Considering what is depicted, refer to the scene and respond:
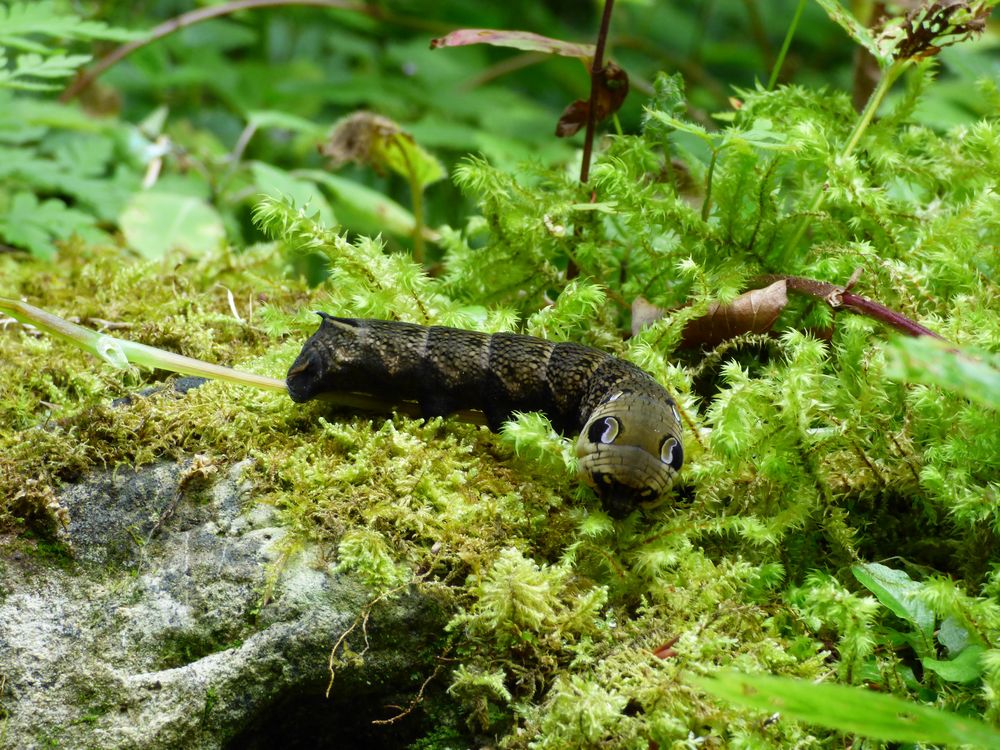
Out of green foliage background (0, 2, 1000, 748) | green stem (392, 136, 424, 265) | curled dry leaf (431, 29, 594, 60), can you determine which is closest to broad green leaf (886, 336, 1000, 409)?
green foliage background (0, 2, 1000, 748)

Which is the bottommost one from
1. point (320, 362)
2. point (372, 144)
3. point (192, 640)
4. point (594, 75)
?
point (192, 640)

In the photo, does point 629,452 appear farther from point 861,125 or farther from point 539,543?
point 861,125

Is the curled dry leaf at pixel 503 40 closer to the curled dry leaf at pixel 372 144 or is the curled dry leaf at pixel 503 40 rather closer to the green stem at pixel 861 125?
the curled dry leaf at pixel 372 144

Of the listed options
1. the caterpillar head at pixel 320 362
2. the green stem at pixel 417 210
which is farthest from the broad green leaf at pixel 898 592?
the green stem at pixel 417 210

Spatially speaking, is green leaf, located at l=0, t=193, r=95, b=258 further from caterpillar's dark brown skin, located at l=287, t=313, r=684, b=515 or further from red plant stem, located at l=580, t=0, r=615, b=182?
red plant stem, located at l=580, t=0, r=615, b=182

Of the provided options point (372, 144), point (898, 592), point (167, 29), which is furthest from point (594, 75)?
point (167, 29)

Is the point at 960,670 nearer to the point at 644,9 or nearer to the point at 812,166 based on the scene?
the point at 812,166

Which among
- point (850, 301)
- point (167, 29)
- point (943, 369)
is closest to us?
point (943, 369)
